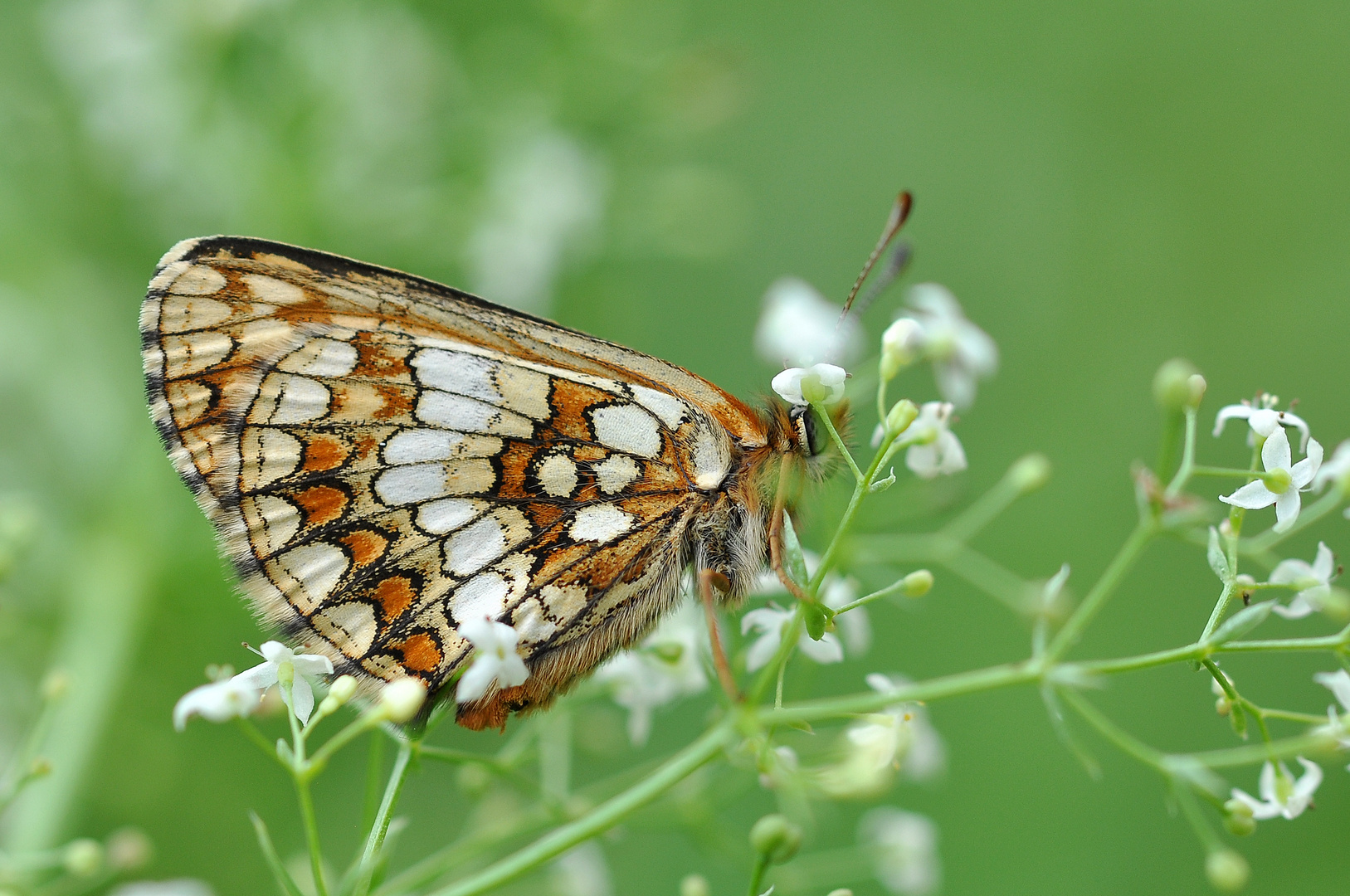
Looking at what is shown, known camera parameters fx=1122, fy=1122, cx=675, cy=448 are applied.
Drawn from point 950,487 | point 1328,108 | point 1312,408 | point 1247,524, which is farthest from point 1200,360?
point 950,487

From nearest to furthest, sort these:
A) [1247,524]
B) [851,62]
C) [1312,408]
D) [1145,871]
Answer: [1145,871]
[1247,524]
[1312,408]
[851,62]

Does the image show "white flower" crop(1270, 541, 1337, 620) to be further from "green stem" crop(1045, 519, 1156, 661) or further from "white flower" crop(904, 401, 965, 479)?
"white flower" crop(904, 401, 965, 479)

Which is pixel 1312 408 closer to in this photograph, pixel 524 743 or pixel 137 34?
pixel 524 743

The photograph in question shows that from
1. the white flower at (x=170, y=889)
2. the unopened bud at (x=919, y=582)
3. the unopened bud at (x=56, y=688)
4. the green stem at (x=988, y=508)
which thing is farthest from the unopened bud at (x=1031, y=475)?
the white flower at (x=170, y=889)

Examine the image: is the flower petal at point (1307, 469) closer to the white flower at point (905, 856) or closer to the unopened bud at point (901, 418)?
the unopened bud at point (901, 418)

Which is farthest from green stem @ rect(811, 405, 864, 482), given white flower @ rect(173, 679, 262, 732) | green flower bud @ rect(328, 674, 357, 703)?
white flower @ rect(173, 679, 262, 732)

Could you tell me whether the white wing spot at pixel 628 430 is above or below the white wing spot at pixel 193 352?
below
